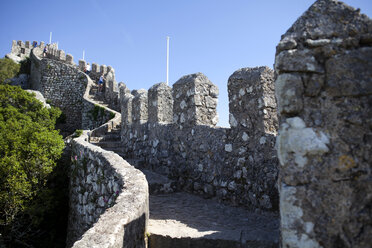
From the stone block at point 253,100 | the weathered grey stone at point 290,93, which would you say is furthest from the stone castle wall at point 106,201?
the stone block at point 253,100

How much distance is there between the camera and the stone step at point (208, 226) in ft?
9.14

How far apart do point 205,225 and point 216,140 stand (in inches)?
62.8

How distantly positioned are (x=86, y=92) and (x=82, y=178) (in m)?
15.2

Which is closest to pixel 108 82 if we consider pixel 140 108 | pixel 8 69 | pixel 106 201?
pixel 140 108

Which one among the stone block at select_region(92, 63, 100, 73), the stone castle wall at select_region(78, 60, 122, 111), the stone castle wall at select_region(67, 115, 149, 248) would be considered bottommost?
the stone castle wall at select_region(67, 115, 149, 248)

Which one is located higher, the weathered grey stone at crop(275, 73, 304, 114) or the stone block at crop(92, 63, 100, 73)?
the stone block at crop(92, 63, 100, 73)

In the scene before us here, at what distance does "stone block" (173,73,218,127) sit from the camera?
16.6 feet

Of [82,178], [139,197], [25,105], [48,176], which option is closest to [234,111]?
[139,197]

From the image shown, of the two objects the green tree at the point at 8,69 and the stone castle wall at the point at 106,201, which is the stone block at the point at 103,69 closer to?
the green tree at the point at 8,69

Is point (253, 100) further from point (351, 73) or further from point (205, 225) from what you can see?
point (351, 73)

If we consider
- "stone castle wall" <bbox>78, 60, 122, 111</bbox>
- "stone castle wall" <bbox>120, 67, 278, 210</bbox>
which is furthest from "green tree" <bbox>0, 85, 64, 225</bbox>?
"stone castle wall" <bbox>78, 60, 122, 111</bbox>

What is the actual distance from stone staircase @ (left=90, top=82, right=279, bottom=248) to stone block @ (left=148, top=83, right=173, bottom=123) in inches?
97.5

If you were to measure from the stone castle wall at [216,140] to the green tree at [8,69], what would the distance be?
22767 mm

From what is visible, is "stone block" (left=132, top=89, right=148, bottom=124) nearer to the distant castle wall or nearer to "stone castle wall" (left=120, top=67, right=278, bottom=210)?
"stone castle wall" (left=120, top=67, right=278, bottom=210)
